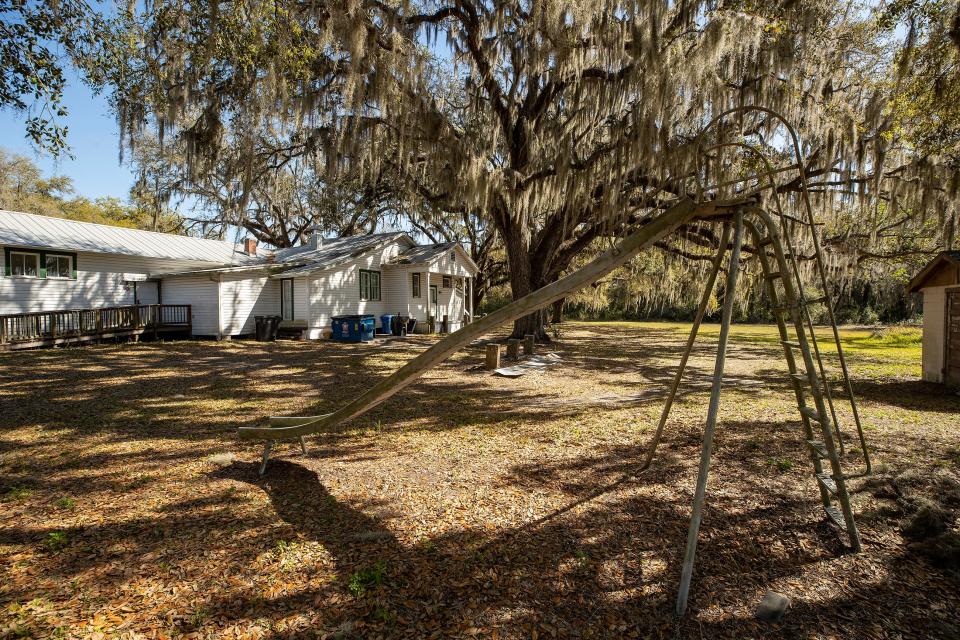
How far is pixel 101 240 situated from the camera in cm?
1777

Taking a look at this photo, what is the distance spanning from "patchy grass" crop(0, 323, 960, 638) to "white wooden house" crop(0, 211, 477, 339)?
38.5ft

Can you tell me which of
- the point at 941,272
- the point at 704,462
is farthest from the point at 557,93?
the point at 704,462

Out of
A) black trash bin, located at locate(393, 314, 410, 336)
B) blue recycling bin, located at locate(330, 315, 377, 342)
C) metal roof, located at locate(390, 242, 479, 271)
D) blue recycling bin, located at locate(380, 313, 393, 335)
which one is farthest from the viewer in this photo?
metal roof, located at locate(390, 242, 479, 271)

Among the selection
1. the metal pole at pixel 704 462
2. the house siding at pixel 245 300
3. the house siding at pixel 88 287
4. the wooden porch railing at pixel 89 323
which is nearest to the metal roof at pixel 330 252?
the house siding at pixel 245 300

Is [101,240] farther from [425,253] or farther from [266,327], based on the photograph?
[425,253]

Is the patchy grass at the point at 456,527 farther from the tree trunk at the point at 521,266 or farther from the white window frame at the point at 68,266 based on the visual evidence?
the white window frame at the point at 68,266

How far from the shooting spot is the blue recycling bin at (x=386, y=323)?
65.7 ft

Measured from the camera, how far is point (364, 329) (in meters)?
17.8

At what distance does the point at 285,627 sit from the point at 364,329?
1599 centimetres

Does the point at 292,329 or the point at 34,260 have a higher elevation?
the point at 34,260

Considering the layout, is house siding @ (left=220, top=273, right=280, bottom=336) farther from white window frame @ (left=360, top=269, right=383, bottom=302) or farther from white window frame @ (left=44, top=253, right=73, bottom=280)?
white window frame @ (left=44, top=253, right=73, bottom=280)

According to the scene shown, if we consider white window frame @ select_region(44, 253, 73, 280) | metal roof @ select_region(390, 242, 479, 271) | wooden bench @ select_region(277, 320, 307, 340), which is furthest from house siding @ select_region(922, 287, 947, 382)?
white window frame @ select_region(44, 253, 73, 280)

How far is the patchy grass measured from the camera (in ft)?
7.78

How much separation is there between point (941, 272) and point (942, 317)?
36.6 inches
